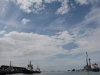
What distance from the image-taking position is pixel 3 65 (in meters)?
193
